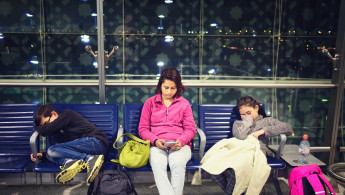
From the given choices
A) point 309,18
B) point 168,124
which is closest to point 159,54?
point 309,18

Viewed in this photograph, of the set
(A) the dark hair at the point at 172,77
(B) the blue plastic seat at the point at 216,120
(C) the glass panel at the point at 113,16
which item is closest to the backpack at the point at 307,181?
(B) the blue plastic seat at the point at 216,120

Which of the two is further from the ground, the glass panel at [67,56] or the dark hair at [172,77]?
the glass panel at [67,56]

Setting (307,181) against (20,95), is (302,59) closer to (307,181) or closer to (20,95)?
(307,181)

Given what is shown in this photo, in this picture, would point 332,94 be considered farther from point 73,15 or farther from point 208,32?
point 73,15

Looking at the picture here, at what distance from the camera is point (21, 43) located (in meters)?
5.07

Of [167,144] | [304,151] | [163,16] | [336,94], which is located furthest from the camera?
[163,16]

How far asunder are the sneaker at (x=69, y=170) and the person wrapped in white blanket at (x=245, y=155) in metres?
0.97

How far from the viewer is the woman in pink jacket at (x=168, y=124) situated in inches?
73.5

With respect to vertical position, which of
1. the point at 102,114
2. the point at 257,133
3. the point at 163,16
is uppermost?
the point at 163,16

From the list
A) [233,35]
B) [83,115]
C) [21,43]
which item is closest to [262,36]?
[233,35]

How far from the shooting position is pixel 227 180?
1935mm

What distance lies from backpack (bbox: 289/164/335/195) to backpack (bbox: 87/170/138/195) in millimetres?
1289

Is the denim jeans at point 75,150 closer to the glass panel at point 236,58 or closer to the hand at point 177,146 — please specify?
the hand at point 177,146

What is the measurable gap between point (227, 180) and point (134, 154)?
2.63 feet
